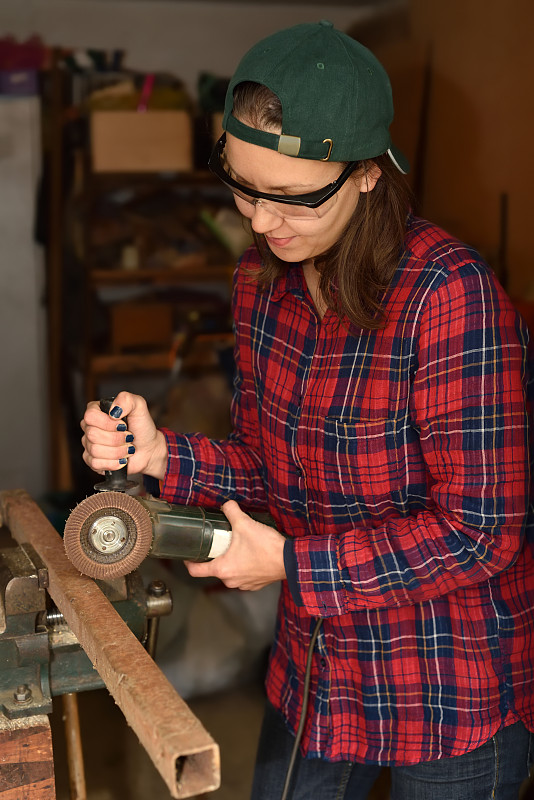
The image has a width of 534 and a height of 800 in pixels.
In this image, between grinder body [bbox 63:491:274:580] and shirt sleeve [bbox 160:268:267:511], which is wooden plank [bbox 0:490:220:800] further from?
shirt sleeve [bbox 160:268:267:511]

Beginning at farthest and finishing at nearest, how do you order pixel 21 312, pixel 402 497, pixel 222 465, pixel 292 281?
pixel 21 312, pixel 222 465, pixel 292 281, pixel 402 497

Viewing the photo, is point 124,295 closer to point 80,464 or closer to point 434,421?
point 80,464

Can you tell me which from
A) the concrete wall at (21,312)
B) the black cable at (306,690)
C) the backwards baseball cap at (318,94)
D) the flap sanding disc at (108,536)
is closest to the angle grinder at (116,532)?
the flap sanding disc at (108,536)

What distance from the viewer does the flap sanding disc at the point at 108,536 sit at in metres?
1.15

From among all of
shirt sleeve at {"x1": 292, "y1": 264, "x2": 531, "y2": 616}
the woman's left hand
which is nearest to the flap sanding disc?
the woman's left hand

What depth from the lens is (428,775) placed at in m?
1.30

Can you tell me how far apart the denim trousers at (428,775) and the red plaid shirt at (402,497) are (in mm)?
34

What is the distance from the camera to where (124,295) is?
4250 mm

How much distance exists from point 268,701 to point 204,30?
12.5ft

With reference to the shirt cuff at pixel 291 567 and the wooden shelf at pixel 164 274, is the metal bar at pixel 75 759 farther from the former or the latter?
the wooden shelf at pixel 164 274

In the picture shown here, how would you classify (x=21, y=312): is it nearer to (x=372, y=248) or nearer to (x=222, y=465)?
(x=222, y=465)

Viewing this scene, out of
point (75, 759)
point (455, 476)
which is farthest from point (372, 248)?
point (75, 759)

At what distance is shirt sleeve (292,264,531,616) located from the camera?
3.73ft

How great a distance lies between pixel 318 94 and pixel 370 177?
155mm
